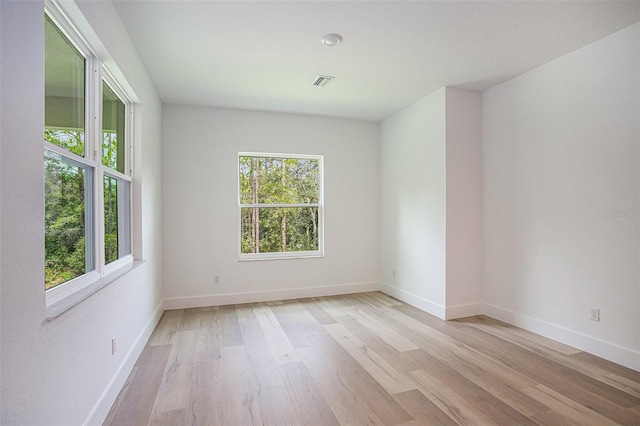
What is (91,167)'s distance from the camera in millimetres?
1948

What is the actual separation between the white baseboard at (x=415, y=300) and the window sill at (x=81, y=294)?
3180 mm

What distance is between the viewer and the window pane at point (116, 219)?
2307 mm

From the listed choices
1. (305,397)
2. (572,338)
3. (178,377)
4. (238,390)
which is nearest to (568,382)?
(572,338)

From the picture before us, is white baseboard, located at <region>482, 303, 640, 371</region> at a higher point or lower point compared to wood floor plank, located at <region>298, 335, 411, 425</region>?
higher

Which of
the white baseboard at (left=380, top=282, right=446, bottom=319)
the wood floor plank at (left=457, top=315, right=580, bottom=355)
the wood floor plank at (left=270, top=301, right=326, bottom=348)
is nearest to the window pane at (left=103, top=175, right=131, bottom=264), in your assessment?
the wood floor plank at (left=270, top=301, right=326, bottom=348)

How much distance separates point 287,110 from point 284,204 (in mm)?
1313

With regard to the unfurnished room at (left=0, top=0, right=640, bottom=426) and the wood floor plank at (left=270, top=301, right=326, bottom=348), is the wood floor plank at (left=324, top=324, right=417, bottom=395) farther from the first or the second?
the wood floor plank at (left=270, top=301, right=326, bottom=348)

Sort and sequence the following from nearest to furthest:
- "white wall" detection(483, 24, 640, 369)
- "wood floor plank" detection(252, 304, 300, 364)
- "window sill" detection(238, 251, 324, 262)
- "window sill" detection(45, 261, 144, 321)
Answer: "window sill" detection(45, 261, 144, 321) → "white wall" detection(483, 24, 640, 369) → "wood floor plank" detection(252, 304, 300, 364) → "window sill" detection(238, 251, 324, 262)

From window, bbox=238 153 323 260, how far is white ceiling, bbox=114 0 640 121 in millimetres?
1129

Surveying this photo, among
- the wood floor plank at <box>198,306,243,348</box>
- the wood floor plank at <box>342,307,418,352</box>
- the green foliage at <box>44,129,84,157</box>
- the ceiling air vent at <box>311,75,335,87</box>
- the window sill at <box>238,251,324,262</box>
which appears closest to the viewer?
the green foliage at <box>44,129,84,157</box>

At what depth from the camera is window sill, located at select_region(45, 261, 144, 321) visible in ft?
4.59

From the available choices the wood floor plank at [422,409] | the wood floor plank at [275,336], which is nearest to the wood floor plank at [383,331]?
the wood floor plank at [422,409]

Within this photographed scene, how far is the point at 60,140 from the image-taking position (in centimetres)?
160

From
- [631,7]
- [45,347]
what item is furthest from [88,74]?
[631,7]
